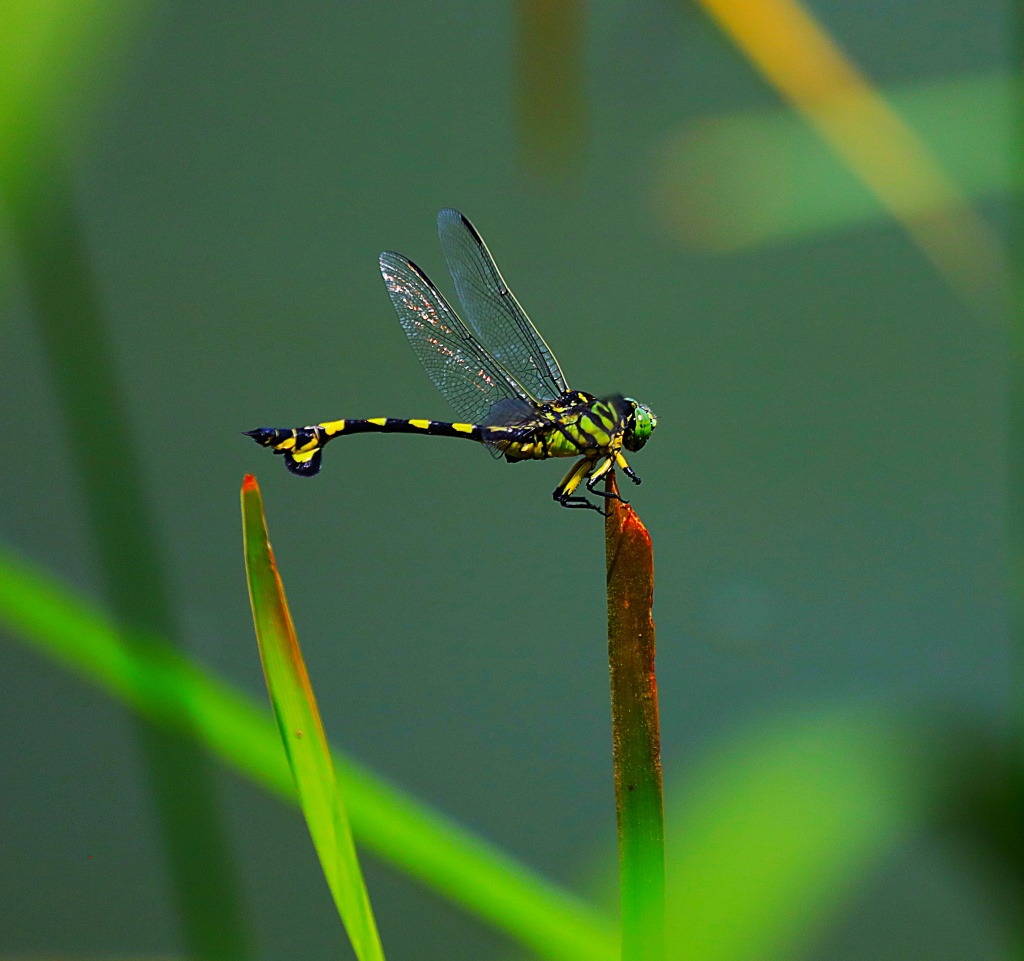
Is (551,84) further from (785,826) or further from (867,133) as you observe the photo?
(785,826)

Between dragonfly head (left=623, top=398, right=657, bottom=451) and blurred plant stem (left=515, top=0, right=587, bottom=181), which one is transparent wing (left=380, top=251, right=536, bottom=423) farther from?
blurred plant stem (left=515, top=0, right=587, bottom=181)

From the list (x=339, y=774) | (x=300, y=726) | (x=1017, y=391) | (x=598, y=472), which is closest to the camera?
(x=300, y=726)

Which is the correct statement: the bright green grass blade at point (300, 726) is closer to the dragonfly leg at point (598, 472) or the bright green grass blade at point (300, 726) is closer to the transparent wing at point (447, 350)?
the dragonfly leg at point (598, 472)

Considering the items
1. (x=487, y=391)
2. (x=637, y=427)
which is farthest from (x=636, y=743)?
(x=487, y=391)

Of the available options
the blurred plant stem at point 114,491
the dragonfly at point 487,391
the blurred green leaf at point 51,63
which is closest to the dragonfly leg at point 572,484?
the dragonfly at point 487,391

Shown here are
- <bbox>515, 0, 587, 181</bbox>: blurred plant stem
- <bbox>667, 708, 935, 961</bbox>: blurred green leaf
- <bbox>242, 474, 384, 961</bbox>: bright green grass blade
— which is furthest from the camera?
<bbox>515, 0, 587, 181</bbox>: blurred plant stem

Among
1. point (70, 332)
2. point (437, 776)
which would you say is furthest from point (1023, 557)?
point (70, 332)

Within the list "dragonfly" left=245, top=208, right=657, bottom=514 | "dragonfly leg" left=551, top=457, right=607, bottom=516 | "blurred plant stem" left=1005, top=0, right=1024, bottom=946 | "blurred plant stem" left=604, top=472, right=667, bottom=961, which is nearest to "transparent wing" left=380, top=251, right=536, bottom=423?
"dragonfly" left=245, top=208, right=657, bottom=514
